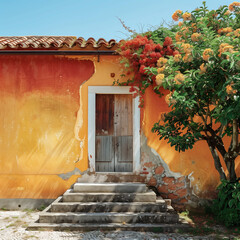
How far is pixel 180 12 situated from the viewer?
4543 mm

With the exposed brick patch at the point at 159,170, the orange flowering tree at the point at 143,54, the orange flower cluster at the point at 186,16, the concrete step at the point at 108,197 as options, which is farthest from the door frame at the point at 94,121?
the orange flower cluster at the point at 186,16

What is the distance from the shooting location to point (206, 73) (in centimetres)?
380

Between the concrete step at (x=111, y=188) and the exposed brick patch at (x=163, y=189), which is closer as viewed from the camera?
the concrete step at (x=111, y=188)

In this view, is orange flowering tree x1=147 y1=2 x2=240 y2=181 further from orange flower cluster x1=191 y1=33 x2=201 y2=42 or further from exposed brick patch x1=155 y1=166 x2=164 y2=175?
exposed brick patch x1=155 y1=166 x2=164 y2=175

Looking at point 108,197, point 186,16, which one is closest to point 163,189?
point 108,197

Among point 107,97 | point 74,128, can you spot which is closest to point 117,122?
point 107,97

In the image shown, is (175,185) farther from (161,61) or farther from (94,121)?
(161,61)

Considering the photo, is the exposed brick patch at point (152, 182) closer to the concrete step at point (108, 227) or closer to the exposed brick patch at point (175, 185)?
the exposed brick patch at point (175, 185)

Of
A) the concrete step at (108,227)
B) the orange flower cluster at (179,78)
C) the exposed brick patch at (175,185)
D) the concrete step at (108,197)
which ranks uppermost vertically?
the orange flower cluster at (179,78)

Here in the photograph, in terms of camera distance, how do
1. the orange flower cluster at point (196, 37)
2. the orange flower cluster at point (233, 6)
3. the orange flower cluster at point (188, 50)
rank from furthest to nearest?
the orange flower cluster at point (233, 6), the orange flower cluster at point (196, 37), the orange flower cluster at point (188, 50)

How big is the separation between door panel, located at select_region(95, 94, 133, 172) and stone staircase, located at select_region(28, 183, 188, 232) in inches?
34.5

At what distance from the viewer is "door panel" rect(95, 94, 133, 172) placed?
20.2ft

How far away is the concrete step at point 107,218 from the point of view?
468 cm

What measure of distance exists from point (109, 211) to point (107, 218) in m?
0.24
